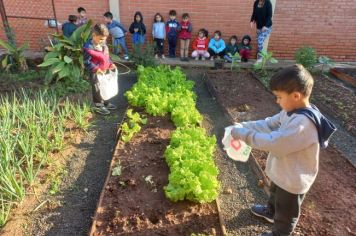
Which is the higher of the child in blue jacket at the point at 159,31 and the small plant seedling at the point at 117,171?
the child in blue jacket at the point at 159,31

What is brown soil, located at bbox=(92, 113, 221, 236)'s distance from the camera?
9.09ft

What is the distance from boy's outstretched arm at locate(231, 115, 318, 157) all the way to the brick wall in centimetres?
676

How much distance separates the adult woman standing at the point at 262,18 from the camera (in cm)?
766

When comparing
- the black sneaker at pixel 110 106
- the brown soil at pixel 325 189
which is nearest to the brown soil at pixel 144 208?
the brown soil at pixel 325 189

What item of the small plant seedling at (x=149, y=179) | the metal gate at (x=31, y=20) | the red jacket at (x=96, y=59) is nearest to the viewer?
the small plant seedling at (x=149, y=179)

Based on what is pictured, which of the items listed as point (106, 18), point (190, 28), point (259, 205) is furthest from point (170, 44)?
point (259, 205)

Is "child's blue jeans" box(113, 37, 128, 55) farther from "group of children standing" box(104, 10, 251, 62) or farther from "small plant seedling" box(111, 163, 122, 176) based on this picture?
"small plant seedling" box(111, 163, 122, 176)

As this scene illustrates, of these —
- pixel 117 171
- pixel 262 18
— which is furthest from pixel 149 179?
pixel 262 18

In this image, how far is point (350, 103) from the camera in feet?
Answer: 19.5

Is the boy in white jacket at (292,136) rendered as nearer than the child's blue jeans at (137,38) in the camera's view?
Yes

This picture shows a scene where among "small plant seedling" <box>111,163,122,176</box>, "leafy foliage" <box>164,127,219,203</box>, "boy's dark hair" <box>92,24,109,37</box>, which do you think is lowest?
"small plant seedling" <box>111,163,122,176</box>

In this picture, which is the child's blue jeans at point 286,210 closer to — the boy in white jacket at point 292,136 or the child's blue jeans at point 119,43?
the boy in white jacket at point 292,136

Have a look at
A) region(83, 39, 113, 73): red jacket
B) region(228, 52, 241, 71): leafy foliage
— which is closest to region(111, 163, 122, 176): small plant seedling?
region(83, 39, 113, 73): red jacket

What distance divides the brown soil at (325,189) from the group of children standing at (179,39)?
280cm
